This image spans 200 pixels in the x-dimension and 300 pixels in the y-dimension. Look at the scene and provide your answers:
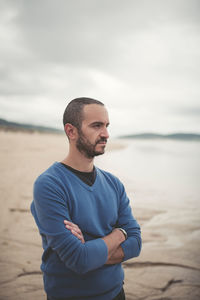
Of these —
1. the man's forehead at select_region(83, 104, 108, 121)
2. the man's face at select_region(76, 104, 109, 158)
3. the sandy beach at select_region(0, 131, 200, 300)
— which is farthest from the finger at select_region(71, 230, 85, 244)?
the sandy beach at select_region(0, 131, 200, 300)

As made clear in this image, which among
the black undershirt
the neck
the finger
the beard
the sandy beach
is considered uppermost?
the beard

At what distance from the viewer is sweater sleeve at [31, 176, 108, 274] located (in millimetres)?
1614

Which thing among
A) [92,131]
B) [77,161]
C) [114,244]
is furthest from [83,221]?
[92,131]

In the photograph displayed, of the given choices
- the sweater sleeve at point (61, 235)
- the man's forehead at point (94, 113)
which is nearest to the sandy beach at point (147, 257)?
the sweater sleeve at point (61, 235)

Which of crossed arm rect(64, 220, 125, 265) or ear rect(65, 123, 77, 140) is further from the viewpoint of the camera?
ear rect(65, 123, 77, 140)

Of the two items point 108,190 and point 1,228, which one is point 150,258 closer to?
point 108,190

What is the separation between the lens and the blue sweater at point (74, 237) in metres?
1.63

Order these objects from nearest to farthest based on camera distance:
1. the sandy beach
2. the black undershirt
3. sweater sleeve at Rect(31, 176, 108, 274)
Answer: sweater sleeve at Rect(31, 176, 108, 274) → the black undershirt → the sandy beach

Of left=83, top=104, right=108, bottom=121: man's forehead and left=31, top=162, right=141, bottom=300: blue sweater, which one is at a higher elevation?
left=83, top=104, right=108, bottom=121: man's forehead

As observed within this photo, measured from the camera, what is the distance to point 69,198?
5.67 feet

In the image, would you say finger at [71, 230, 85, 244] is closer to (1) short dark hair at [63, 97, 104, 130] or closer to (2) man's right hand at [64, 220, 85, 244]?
(2) man's right hand at [64, 220, 85, 244]

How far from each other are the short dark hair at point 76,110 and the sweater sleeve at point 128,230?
27.9 inches

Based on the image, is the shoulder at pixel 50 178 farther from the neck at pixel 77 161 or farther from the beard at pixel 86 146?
the beard at pixel 86 146

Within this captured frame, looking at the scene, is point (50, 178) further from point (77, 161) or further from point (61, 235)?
point (61, 235)
